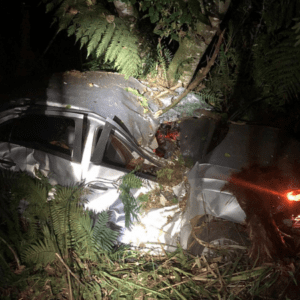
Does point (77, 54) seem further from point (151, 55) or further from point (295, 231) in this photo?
point (295, 231)

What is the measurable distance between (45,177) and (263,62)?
407 centimetres

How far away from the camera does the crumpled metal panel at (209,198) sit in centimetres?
207

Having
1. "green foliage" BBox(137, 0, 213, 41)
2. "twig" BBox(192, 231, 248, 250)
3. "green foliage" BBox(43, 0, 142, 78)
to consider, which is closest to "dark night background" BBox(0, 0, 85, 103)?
"green foliage" BBox(43, 0, 142, 78)

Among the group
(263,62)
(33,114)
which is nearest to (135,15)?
(33,114)

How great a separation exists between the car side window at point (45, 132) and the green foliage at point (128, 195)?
0.68 m

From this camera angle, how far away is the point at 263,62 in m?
3.98

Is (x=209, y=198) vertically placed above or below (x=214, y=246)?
above

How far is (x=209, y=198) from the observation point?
7.09ft

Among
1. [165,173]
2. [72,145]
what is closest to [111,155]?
[72,145]

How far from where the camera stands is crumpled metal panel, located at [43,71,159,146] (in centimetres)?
261

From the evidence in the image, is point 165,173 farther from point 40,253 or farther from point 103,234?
point 40,253

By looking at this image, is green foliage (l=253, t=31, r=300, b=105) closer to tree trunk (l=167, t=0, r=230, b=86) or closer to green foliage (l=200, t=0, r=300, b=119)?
green foliage (l=200, t=0, r=300, b=119)

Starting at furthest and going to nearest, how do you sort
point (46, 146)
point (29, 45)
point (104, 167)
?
point (29, 45) → point (104, 167) → point (46, 146)

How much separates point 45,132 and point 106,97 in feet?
3.07
